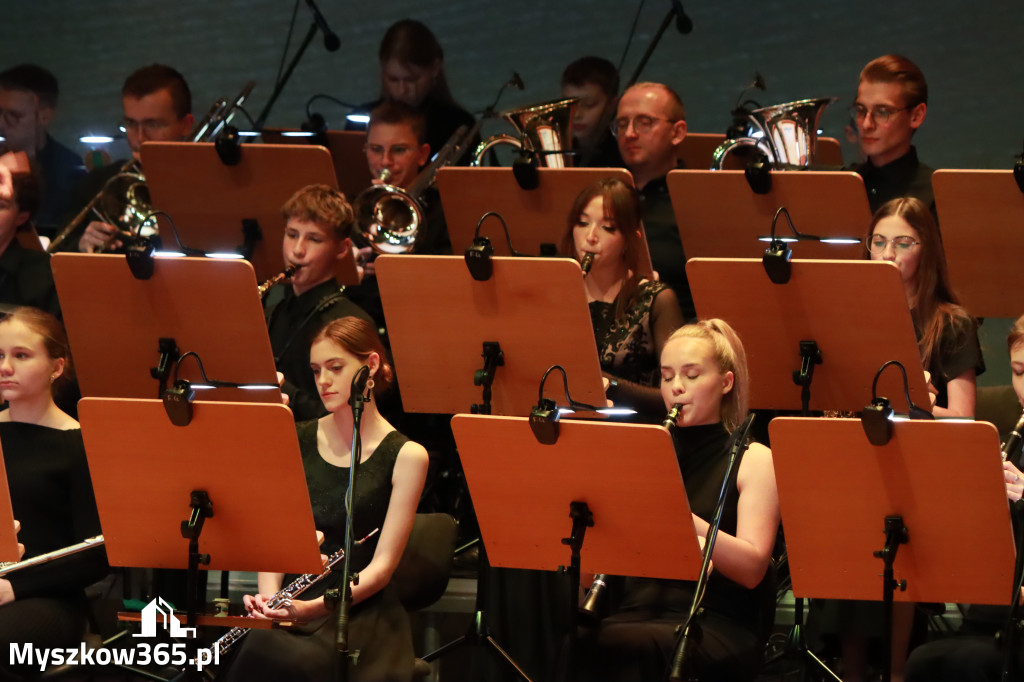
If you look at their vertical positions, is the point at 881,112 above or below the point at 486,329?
above

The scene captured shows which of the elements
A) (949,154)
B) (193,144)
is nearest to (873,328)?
(193,144)

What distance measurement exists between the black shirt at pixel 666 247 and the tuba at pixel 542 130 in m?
0.35

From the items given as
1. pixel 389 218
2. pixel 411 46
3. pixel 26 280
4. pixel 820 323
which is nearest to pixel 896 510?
pixel 820 323

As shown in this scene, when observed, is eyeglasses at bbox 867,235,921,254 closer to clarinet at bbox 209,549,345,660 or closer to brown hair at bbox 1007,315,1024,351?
brown hair at bbox 1007,315,1024,351

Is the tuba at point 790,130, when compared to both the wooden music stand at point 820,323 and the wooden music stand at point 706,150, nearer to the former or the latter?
the wooden music stand at point 706,150

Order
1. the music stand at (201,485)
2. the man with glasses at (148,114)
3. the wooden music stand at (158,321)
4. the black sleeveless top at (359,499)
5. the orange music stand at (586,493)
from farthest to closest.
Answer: the man with glasses at (148,114), the wooden music stand at (158,321), the black sleeveless top at (359,499), the music stand at (201,485), the orange music stand at (586,493)

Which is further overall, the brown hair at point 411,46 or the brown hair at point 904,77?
the brown hair at point 411,46

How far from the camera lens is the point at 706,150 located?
465 centimetres

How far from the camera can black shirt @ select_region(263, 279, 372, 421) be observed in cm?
375

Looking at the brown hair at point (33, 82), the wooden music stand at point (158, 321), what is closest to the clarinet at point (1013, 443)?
the wooden music stand at point (158, 321)

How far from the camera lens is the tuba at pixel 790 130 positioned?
4137mm

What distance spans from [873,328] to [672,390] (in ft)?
1.54

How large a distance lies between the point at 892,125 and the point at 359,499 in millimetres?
1878

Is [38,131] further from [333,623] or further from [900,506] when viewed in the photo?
[900,506]
